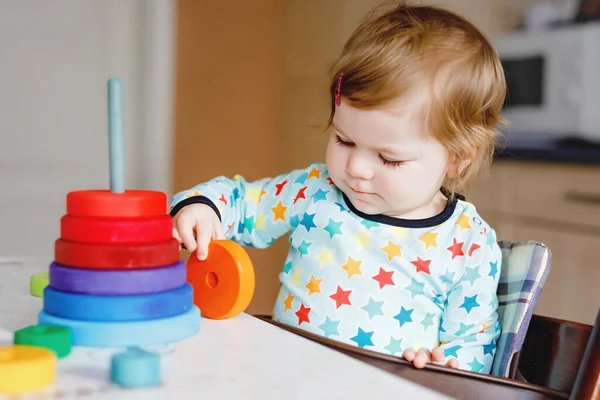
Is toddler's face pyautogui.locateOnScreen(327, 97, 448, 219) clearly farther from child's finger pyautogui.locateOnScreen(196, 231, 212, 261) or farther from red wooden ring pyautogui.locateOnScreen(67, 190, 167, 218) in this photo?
red wooden ring pyautogui.locateOnScreen(67, 190, 167, 218)

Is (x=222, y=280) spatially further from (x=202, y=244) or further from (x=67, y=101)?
(x=67, y=101)

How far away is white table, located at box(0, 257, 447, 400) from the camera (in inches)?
21.7

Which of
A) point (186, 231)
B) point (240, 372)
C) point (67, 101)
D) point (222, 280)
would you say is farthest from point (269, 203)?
point (67, 101)

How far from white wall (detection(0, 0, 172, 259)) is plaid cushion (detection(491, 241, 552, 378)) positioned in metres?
2.73

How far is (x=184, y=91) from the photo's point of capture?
3.67 meters

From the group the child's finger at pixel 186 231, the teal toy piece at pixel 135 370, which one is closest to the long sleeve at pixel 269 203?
the child's finger at pixel 186 231

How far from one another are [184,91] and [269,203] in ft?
8.32

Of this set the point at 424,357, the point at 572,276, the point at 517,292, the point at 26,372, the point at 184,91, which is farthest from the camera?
the point at 184,91

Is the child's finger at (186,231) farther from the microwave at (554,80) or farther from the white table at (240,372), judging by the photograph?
the microwave at (554,80)

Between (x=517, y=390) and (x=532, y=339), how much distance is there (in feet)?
0.80

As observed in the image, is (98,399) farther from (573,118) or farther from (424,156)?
(573,118)

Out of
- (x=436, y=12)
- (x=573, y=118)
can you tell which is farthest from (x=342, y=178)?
(x=573, y=118)

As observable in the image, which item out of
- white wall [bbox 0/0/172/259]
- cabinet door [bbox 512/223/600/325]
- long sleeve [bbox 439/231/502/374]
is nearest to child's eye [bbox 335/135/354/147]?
long sleeve [bbox 439/231/502/374]

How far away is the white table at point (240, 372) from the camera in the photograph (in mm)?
550
